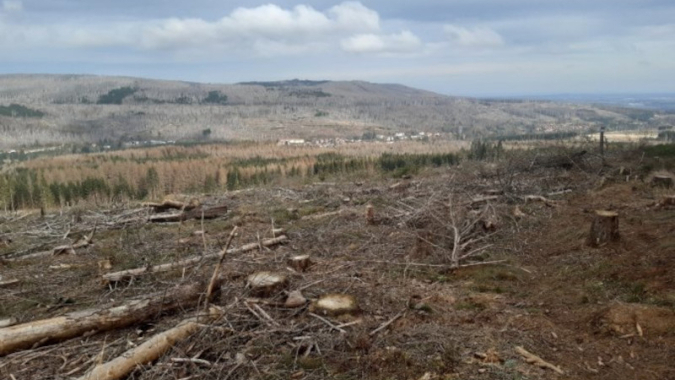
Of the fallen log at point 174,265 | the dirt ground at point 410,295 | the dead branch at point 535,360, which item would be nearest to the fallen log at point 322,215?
the dirt ground at point 410,295

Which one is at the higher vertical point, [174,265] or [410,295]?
[410,295]

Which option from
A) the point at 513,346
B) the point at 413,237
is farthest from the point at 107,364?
the point at 413,237

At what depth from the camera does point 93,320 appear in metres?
4.91

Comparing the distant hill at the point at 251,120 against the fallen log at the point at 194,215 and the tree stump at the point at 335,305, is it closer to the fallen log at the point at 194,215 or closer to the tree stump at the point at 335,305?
the fallen log at the point at 194,215

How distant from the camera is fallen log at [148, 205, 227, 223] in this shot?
13.2m

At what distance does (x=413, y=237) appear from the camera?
8.73 meters

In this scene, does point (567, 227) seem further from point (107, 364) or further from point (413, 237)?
point (107, 364)

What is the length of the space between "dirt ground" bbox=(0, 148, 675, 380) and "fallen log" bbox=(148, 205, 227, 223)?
1410 millimetres

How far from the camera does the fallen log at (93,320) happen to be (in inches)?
182

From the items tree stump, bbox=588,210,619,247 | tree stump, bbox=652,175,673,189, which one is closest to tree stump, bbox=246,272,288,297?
tree stump, bbox=588,210,619,247

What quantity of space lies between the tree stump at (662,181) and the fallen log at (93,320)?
1128 centimetres

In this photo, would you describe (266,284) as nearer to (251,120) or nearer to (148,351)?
(148,351)

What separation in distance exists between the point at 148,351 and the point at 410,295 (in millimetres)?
3132

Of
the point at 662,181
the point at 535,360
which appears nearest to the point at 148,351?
the point at 535,360
